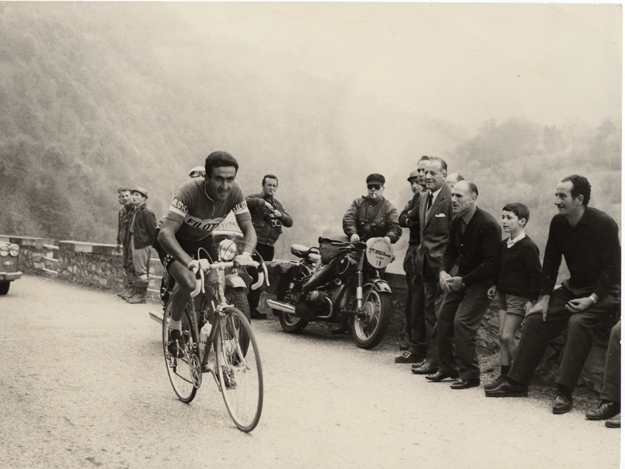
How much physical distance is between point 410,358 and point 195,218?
2351mm

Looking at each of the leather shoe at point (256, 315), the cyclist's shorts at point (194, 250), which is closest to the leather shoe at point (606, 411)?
the cyclist's shorts at point (194, 250)

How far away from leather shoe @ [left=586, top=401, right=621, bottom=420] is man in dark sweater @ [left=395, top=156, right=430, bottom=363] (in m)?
1.84

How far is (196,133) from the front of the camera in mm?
11609

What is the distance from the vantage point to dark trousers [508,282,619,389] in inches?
149

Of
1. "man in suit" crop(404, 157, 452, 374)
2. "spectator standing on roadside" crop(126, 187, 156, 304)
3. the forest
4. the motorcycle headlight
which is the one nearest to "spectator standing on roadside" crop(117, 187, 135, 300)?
"spectator standing on roadside" crop(126, 187, 156, 304)

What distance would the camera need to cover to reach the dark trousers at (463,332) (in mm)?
4477

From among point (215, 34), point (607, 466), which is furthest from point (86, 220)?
point (607, 466)

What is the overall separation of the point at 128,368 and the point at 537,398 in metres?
2.87

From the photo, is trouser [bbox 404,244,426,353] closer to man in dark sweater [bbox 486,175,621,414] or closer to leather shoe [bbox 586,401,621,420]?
man in dark sweater [bbox 486,175,621,414]

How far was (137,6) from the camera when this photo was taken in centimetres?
541

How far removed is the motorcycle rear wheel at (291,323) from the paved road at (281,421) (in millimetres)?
1201

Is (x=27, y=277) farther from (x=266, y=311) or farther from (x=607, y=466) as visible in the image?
(x=607, y=466)

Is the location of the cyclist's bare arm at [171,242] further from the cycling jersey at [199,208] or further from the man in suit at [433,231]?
the man in suit at [433,231]

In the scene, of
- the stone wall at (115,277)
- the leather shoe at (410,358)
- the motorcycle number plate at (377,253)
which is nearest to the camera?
the stone wall at (115,277)
